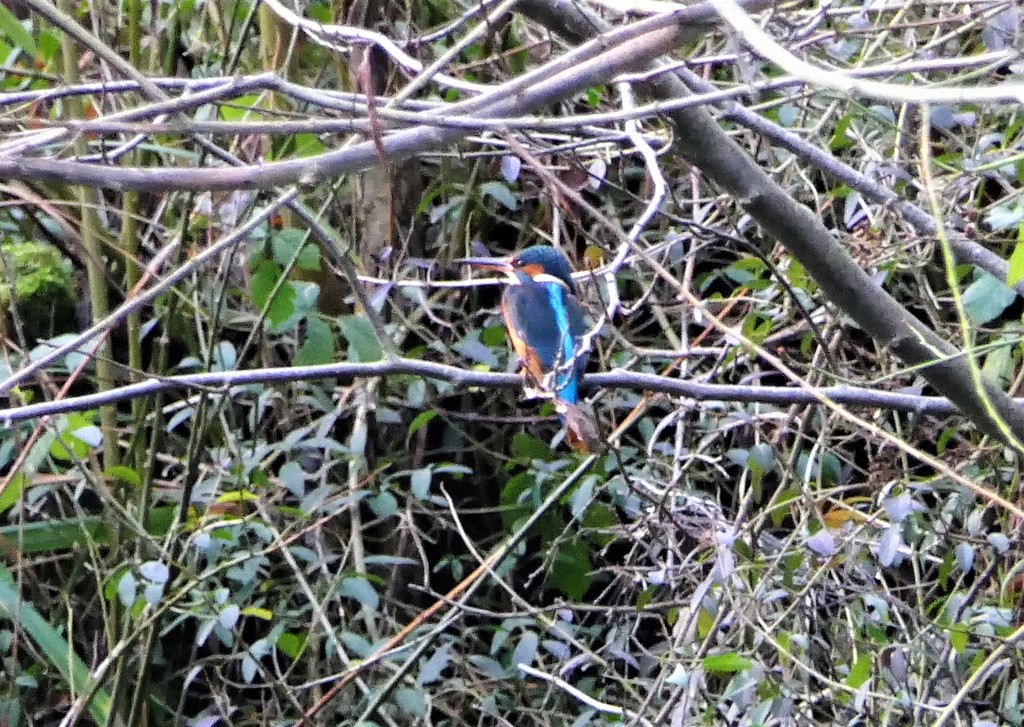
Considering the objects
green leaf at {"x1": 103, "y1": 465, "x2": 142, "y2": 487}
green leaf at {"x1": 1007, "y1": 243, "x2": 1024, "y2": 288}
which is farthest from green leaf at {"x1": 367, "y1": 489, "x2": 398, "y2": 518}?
green leaf at {"x1": 1007, "y1": 243, "x2": 1024, "y2": 288}

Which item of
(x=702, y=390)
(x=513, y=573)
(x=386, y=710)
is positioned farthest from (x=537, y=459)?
(x=702, y=390)

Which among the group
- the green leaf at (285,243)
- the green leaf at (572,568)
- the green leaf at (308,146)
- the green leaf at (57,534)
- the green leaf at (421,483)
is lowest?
the green leaf at (572,568)

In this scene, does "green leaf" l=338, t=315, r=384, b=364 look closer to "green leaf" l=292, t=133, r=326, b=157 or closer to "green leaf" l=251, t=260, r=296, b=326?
"green leaf" l=251, t=260, r=296, b=326

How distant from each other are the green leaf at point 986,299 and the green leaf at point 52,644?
1.77m

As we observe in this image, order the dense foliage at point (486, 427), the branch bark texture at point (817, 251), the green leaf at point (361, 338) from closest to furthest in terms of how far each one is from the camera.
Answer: the branch bark texture at point (817, 251) < the dense foliage at point (486, 427) < the green leaf at point (361, 338)

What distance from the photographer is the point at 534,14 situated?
1.39m

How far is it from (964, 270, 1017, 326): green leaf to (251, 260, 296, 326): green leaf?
1.23m

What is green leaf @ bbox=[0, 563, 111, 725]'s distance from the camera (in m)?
2.47

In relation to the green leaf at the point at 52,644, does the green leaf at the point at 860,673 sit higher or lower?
higher

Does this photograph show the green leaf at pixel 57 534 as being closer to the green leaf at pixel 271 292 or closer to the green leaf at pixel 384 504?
the green leaf at pixel 384 504

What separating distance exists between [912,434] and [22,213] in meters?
1.95

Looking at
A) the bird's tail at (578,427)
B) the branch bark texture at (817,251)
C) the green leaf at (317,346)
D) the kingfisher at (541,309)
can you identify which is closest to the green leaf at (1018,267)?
the branch bark texture at (817,251)

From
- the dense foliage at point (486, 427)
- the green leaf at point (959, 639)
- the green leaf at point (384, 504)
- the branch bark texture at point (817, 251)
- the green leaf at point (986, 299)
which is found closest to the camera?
the branch bark texture at point (817, 251)

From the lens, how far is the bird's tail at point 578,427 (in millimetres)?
2086
